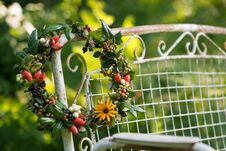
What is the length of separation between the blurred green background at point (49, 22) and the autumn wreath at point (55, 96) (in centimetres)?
77

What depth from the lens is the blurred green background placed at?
301 cm

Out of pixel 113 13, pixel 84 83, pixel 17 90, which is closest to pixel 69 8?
pixel 113 13

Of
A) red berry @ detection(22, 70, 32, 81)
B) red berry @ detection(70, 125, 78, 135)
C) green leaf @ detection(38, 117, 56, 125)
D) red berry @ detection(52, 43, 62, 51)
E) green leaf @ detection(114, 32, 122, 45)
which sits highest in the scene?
green leaf @ detection(114, 32, 122, 45)

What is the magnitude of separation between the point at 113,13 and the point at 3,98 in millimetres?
988

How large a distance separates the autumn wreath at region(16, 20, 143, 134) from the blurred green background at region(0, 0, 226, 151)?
2.53ft

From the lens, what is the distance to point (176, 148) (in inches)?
45.8

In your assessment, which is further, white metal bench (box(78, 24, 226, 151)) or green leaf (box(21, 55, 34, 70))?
green leaf (box(21, 55, 34, 70))

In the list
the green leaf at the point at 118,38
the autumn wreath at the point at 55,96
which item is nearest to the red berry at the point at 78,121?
the autumn wreath at the point at 55,96

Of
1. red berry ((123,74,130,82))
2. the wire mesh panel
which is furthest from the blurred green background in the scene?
red berry ((123,74,130,82))

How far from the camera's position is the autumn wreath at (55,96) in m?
1.53

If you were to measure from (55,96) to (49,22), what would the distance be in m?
1.72

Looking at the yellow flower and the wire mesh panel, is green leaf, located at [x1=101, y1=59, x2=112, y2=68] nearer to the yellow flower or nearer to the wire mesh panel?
the yellow flower

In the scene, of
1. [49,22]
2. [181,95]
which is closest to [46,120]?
[181,95]

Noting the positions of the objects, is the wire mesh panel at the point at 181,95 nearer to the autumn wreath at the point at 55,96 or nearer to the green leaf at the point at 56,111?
the autumn wreath at the point at 55,96
